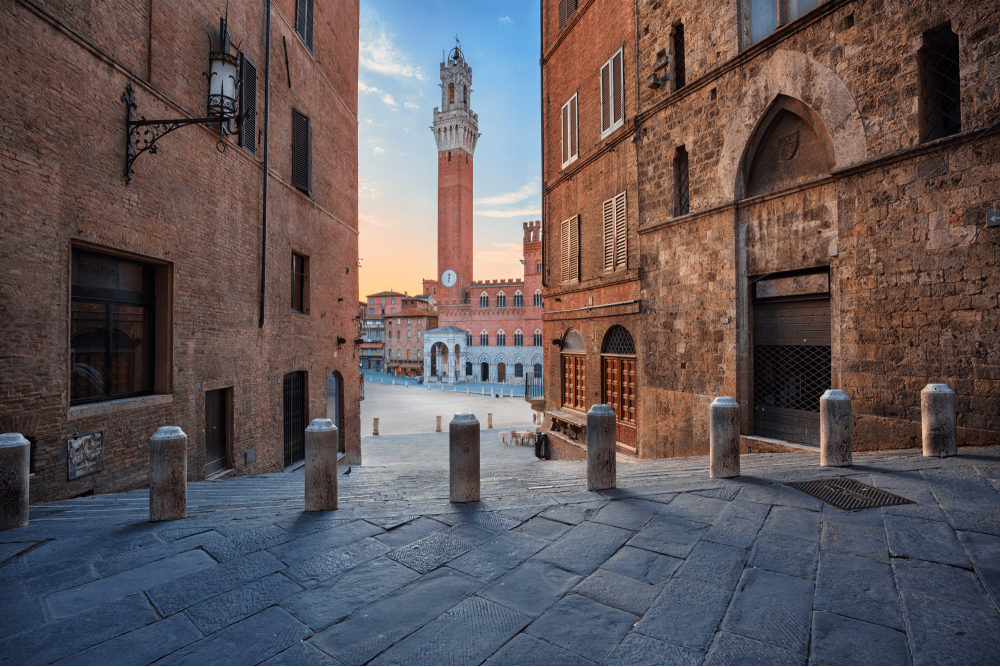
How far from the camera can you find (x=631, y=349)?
1148 cm

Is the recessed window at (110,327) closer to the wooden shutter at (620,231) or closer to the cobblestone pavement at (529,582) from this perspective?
the cobblestone pavement at (529,582)

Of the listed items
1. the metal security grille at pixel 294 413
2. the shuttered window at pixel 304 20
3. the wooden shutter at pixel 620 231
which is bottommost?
the metal security grille at pixel 294 413

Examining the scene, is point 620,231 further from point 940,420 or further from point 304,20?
point 304,20

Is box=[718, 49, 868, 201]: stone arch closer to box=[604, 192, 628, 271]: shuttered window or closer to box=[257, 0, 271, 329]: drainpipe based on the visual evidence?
box=[604, 192, 628, 271]: shuttered window

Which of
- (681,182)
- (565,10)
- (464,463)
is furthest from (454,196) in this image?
(464,463)

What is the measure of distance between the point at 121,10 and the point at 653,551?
8640 mm

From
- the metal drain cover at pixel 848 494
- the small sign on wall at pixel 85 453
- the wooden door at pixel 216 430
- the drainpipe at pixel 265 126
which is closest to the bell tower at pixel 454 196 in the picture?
the drainpipe at pixel 265 126

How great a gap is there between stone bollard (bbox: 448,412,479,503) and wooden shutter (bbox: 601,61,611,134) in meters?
10.8

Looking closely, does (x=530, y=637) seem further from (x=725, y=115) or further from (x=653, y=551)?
(x=725, y=115)

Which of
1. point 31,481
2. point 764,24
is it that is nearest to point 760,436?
point 764,24

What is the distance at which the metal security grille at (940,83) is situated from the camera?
584 cm

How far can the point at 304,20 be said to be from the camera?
1195 cm

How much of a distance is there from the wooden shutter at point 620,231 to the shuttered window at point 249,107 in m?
8.29

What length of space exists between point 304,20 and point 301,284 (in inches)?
260
